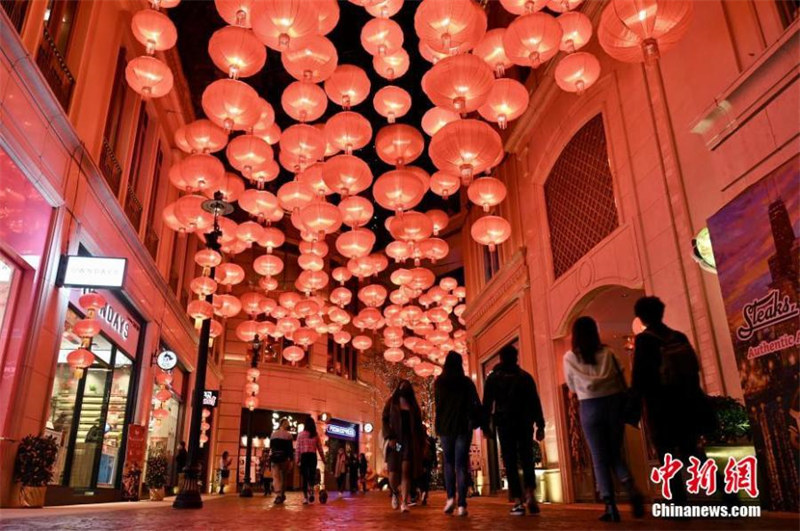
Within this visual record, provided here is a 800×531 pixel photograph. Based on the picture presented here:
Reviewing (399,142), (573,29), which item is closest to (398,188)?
(399,142)

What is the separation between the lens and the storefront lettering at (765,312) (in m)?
4.80

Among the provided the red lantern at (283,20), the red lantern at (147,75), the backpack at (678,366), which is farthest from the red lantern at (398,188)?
the backpack at (678,366)

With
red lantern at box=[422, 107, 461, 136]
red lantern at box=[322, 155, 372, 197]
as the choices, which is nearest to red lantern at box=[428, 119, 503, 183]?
red lantern at box=[322, 155, 372, 197]

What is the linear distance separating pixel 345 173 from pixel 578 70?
326cm

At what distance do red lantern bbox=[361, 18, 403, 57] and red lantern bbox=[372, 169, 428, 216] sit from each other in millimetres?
1679

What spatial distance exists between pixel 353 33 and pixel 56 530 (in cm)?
1185

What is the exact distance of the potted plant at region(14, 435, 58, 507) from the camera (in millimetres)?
6914

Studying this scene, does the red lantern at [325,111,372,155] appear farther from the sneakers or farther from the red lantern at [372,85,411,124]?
the sneakers

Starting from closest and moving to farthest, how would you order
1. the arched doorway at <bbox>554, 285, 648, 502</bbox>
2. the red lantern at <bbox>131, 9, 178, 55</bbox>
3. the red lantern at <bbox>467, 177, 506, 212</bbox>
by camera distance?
the red lantern at <bbox>131, 9, 178, 55</bbox> → the red lantern at <bbox>467, 177, 506, 212</bbox> → the arched doorway at <bbox>554, 285, 648, 502</bbox>

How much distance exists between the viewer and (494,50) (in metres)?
6.94

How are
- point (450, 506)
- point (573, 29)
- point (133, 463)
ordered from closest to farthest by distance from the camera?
point (450, 506) < point (573, 29) < point (133, 463)

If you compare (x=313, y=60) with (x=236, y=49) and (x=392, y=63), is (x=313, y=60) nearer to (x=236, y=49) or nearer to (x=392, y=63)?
(x=236, y=49)

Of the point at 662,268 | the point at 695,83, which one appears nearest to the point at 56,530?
the point at 662,268

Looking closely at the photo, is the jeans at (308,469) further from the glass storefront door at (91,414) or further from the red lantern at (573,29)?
the red lantern at (573,29)
